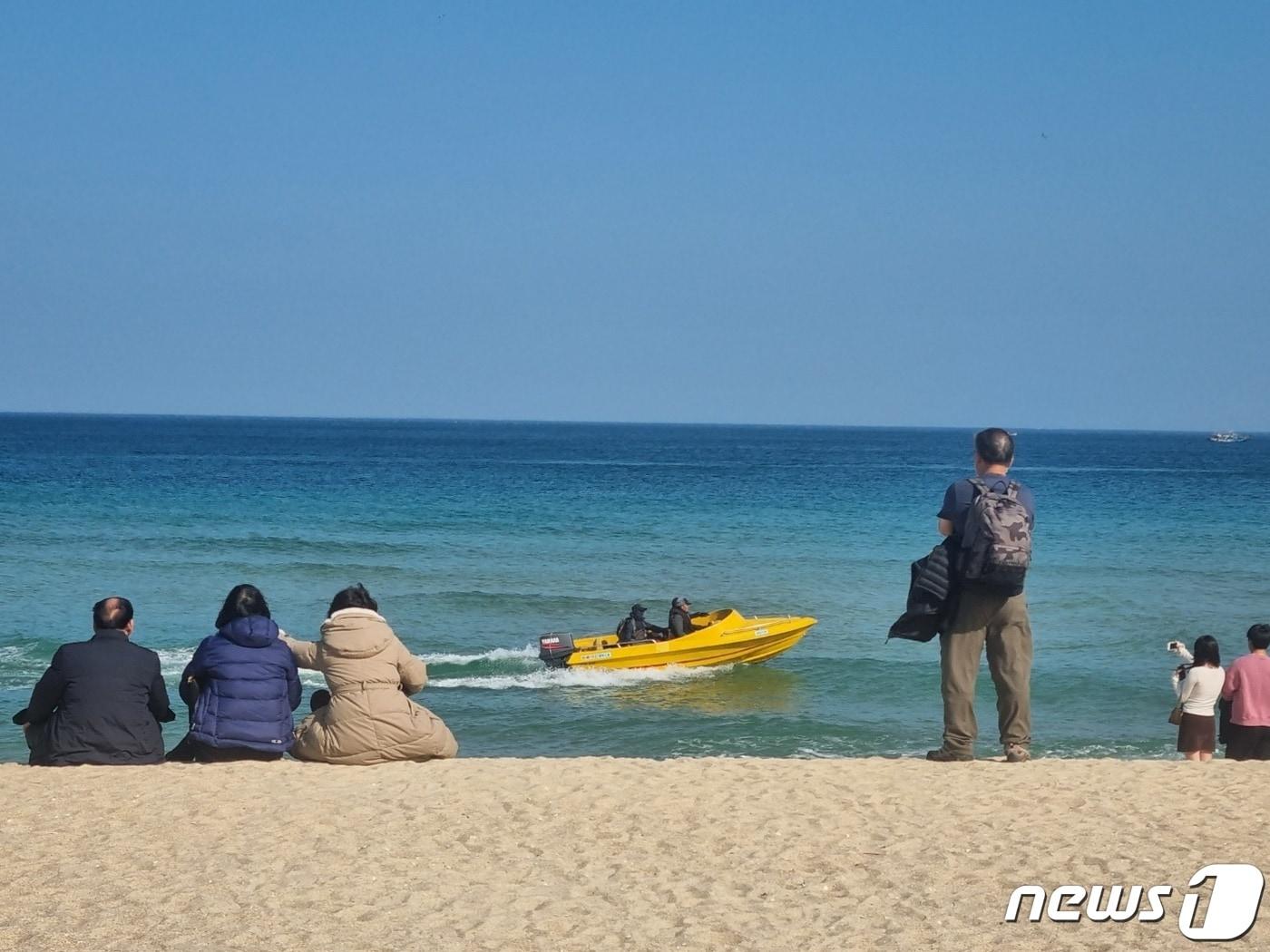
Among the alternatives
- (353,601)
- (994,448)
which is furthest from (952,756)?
(353,601)

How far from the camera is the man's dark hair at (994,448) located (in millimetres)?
7844

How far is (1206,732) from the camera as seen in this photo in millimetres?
10094

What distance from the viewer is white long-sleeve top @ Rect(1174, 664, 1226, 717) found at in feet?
32.9

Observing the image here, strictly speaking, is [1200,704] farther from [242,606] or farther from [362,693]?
[242,606]

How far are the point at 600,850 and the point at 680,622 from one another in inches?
485

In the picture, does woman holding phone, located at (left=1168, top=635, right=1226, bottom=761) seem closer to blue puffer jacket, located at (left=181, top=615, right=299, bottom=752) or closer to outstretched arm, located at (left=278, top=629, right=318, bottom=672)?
outstretched arm, located at (left=278, top=629, right=318, bottom=672)

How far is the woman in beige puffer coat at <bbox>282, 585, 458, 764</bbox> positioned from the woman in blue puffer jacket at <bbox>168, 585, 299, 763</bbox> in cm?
17

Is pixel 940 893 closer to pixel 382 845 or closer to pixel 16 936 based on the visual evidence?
pixel 382 845

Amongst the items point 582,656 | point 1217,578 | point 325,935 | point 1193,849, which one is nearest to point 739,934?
point 325,935

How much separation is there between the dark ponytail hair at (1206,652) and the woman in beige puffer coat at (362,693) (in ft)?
17.5

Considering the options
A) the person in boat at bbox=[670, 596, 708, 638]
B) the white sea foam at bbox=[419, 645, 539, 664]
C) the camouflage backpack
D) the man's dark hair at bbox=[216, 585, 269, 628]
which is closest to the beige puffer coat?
the man's dark hair at bbox=[216, 585, 269, 628]

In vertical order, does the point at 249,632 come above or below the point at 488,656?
above

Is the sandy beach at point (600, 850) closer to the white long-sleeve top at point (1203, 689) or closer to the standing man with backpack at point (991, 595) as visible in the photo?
the standing man with backpack at point (991, 595)

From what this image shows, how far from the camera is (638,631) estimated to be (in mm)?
19078
